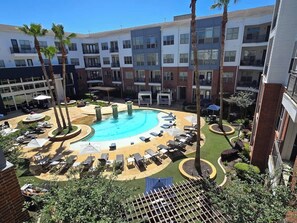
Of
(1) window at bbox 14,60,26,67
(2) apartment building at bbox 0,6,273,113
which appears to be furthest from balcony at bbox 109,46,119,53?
(1) window at bbox 14,60,26,67

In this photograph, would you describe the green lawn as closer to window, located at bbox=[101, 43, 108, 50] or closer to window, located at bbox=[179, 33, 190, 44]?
window, located at bbox=[179, 33, 190, 44]

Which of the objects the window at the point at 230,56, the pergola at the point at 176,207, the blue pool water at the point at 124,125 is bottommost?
the blue pool water at the point at 124,125

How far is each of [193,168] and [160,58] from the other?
1044 inches

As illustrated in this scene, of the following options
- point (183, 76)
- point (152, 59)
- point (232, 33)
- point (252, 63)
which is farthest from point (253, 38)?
point (152, 59)

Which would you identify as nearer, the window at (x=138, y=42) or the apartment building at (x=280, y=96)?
the apartment building at (x=280, y=96)

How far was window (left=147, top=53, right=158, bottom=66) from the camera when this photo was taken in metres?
36.3

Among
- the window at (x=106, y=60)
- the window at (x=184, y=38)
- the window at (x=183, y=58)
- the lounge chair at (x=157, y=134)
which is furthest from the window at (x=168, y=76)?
the lounge chair at (x=157, y=134)

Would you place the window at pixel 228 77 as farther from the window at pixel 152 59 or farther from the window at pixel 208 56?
the window at pixel 152 59

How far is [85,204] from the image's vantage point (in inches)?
225

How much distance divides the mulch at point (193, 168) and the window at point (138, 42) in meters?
29.1

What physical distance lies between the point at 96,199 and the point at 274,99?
13028mm

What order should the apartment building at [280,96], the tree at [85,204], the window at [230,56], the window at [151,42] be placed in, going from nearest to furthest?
the tree at [85,204] → the apartment building at [280,96] → the window at [230,56] → the window at [151,42]

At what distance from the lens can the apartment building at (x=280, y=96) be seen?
964cm

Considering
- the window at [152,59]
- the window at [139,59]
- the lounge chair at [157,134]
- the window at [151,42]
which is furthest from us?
the window at [139,59]
